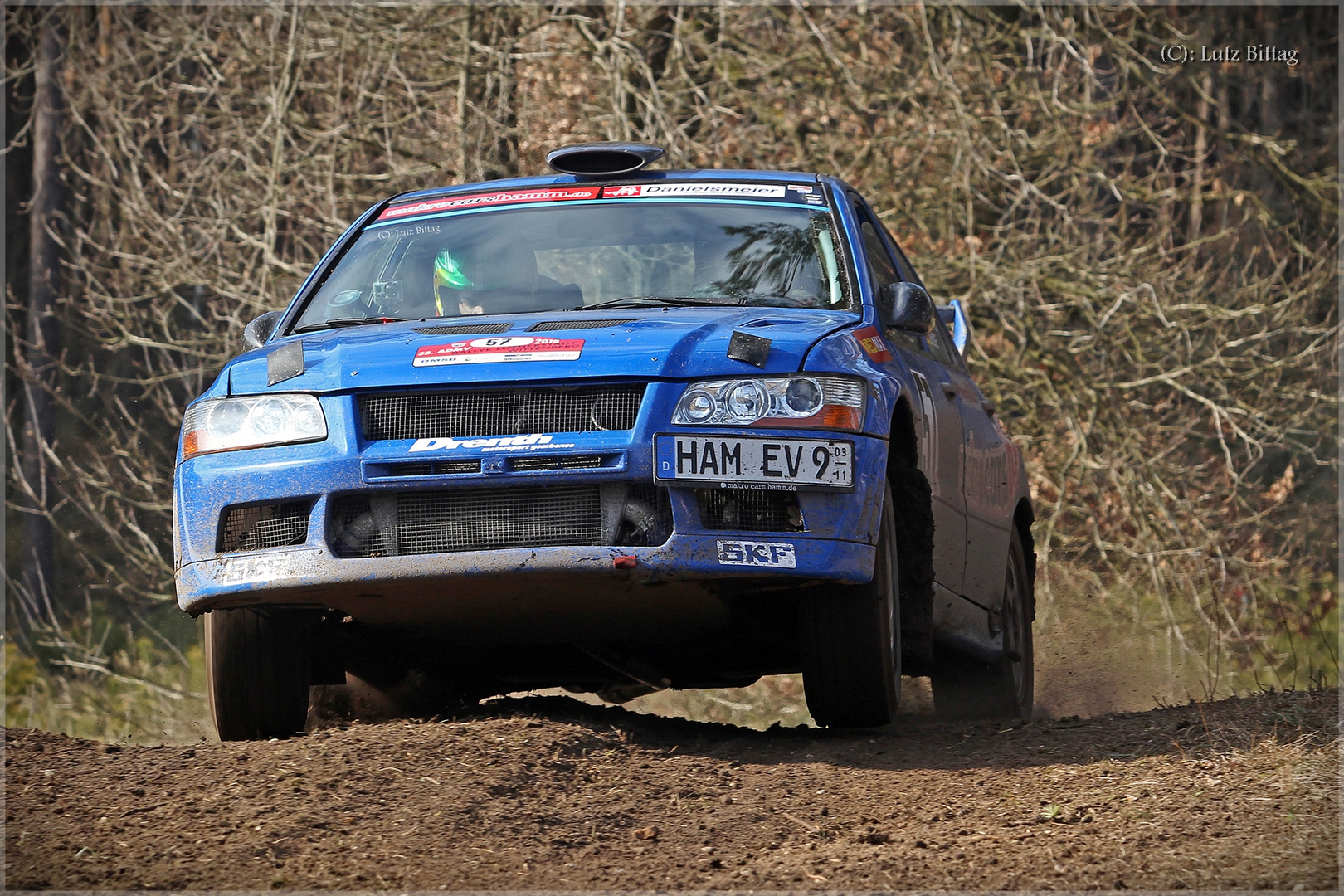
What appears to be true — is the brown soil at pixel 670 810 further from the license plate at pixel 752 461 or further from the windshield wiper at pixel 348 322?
the windshield wiper at pixel 348 322

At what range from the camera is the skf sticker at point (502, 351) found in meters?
4.66

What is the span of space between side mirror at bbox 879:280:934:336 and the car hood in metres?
0.50

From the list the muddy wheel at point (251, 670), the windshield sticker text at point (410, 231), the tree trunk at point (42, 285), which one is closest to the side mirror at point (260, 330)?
the windshield sticker text at point (410, 231)

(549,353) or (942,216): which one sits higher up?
(942,216)

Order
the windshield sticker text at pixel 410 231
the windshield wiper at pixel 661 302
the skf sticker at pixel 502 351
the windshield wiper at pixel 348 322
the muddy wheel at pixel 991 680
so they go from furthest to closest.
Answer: the muddy wheel at pixel 991 680 < the windshield sticker text at pixel 410 231 < the windshield wiper at pixel 348 322 < the windshield wiper at pixel 661 302 < the skf sticker at pixel 502 351

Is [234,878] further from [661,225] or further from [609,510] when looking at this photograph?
[661,225]

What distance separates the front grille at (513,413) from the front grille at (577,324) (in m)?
0.32

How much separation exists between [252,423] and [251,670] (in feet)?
2.85

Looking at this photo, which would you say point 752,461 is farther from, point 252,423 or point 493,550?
point 252,423

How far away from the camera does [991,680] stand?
6.99m

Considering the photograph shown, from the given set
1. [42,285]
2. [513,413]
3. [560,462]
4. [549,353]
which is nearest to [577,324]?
[549,353]

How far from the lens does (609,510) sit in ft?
14.9

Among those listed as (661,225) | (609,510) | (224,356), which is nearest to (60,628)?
(224,356)

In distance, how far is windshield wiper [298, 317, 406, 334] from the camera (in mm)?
5527
